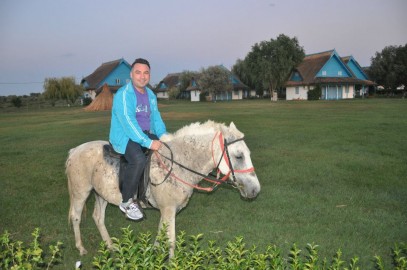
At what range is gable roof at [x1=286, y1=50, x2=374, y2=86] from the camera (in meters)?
63.7

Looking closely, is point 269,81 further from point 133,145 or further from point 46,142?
point 133,145

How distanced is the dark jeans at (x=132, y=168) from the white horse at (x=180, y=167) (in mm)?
262

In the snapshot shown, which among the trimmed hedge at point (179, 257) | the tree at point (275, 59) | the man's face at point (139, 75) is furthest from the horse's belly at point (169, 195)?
the tree at point (275, 59)

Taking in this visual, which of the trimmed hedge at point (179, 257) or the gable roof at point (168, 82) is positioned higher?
the gable roof at point (168, 82)

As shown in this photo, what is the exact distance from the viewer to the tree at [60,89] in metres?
72.3

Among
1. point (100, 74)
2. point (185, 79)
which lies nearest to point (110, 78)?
point (100, 74)

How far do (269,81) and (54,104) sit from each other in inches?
1891

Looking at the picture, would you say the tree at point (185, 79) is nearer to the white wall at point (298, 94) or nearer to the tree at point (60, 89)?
the tree at point (60, 89)

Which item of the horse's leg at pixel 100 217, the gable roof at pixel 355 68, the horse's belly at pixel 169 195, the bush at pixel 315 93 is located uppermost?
the gable roof at pixel 355 68

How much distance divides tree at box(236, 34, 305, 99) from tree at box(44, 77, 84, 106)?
4044cm

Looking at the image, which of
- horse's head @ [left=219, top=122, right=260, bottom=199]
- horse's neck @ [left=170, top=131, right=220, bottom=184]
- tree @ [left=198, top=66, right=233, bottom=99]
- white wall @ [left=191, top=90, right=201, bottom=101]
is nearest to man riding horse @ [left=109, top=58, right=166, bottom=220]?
horse's neck @ [left=170, top=131, right=220, bottom=184]

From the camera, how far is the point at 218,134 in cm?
489

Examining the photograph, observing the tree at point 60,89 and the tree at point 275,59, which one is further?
the tree at point 60,89

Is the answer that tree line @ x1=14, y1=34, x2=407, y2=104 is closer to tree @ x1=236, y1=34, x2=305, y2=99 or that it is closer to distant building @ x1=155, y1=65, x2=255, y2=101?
tree @ x1=236, y1=34, x2=305, y2=99
